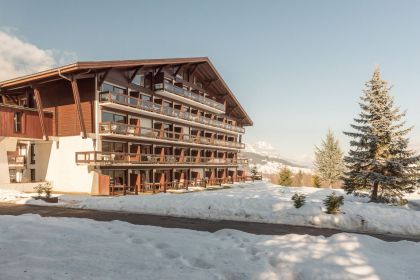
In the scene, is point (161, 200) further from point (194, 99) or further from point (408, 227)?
point (194, 99)

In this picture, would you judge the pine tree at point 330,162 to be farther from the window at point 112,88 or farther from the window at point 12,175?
→ the window at point 12,175

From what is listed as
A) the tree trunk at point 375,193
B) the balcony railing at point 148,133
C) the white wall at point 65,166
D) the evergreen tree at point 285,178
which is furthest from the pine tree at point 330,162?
the white wall at point 65,166

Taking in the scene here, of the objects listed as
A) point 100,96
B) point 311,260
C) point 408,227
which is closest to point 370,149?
point 408,227

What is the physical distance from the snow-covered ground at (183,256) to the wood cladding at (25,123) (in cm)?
2145

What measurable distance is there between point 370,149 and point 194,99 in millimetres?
24290

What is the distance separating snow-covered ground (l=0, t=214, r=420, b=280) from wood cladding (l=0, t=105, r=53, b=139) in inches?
844

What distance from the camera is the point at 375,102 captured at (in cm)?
2500

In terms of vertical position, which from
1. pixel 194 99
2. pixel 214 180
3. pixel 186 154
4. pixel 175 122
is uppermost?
pixel 194 99

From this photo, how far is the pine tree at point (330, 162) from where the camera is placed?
57.8 m

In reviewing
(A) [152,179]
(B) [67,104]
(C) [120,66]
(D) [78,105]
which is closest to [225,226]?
(D) [78,105]

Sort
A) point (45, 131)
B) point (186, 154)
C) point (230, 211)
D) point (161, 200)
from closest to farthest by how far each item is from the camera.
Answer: point (230, 211), point (161, 200), point (45, 131), point (186, 154)

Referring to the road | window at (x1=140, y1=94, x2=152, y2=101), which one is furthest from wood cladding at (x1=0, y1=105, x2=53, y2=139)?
the road

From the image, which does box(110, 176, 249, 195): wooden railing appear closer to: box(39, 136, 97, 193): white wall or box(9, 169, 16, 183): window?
box(39, 136, 97, 193): white wall

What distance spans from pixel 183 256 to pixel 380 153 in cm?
2128
